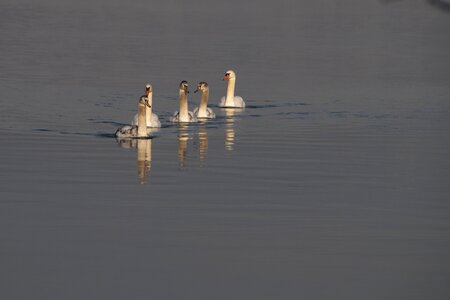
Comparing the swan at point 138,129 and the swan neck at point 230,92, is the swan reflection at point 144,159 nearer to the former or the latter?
the swan at point 138,129

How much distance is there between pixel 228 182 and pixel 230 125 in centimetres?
905

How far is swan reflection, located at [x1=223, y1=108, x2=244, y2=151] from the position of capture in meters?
24.2

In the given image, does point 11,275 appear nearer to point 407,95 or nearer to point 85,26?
point 407,95

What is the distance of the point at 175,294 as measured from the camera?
1284 cm

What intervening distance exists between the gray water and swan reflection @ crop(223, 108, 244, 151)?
40 mm

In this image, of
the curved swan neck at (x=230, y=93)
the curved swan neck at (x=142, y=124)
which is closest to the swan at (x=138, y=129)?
the curved swan neck at (x=142, y=124)

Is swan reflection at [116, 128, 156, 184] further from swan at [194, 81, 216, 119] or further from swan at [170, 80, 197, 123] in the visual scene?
swan at [194, 81, 216, 119]

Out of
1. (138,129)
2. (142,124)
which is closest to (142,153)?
(138,129)

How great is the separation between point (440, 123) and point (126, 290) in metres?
16.9

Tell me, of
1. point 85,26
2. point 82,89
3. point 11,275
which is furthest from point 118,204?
point 85,26

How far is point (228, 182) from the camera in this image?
19.3 meters

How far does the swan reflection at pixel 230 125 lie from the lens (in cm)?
2419

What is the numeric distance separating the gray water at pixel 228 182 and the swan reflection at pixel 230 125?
4 centimetres

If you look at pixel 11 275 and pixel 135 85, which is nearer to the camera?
pixel 11 275
